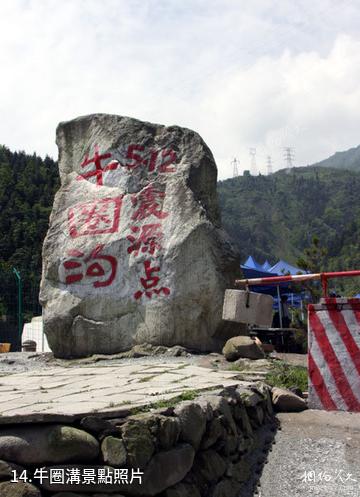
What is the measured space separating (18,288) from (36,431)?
12780mm

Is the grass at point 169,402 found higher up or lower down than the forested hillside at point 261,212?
lower down

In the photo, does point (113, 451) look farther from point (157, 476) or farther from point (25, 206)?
point (25, 206)

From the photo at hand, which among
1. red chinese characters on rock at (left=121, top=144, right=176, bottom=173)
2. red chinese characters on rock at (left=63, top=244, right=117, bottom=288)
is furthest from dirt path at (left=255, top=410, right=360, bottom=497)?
red chinese characters on rock at (left=121, top=144, right=176, bottom=173)

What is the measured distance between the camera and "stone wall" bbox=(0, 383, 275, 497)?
227cm

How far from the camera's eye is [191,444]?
288 centimetres

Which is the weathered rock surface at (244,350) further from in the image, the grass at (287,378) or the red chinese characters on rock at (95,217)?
the red chinese characters on rock at (95,217)

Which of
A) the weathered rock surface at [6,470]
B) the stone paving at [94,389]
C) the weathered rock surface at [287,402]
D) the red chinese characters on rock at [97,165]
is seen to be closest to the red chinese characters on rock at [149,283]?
the red chinese characters on rock at [97,165]

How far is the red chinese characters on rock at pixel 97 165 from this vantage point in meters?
8.59

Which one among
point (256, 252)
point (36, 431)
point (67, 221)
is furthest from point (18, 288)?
point (256, 252)

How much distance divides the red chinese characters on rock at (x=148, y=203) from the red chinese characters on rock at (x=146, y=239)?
17 cm

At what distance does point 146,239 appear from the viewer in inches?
309

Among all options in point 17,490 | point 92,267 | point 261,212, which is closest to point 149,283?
point 92,267

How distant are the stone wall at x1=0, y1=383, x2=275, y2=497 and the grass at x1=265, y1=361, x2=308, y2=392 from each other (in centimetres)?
192

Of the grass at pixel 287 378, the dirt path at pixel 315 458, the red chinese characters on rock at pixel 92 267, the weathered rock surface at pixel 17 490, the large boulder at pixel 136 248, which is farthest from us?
the red chinese characters on rock at pixel 92 267
